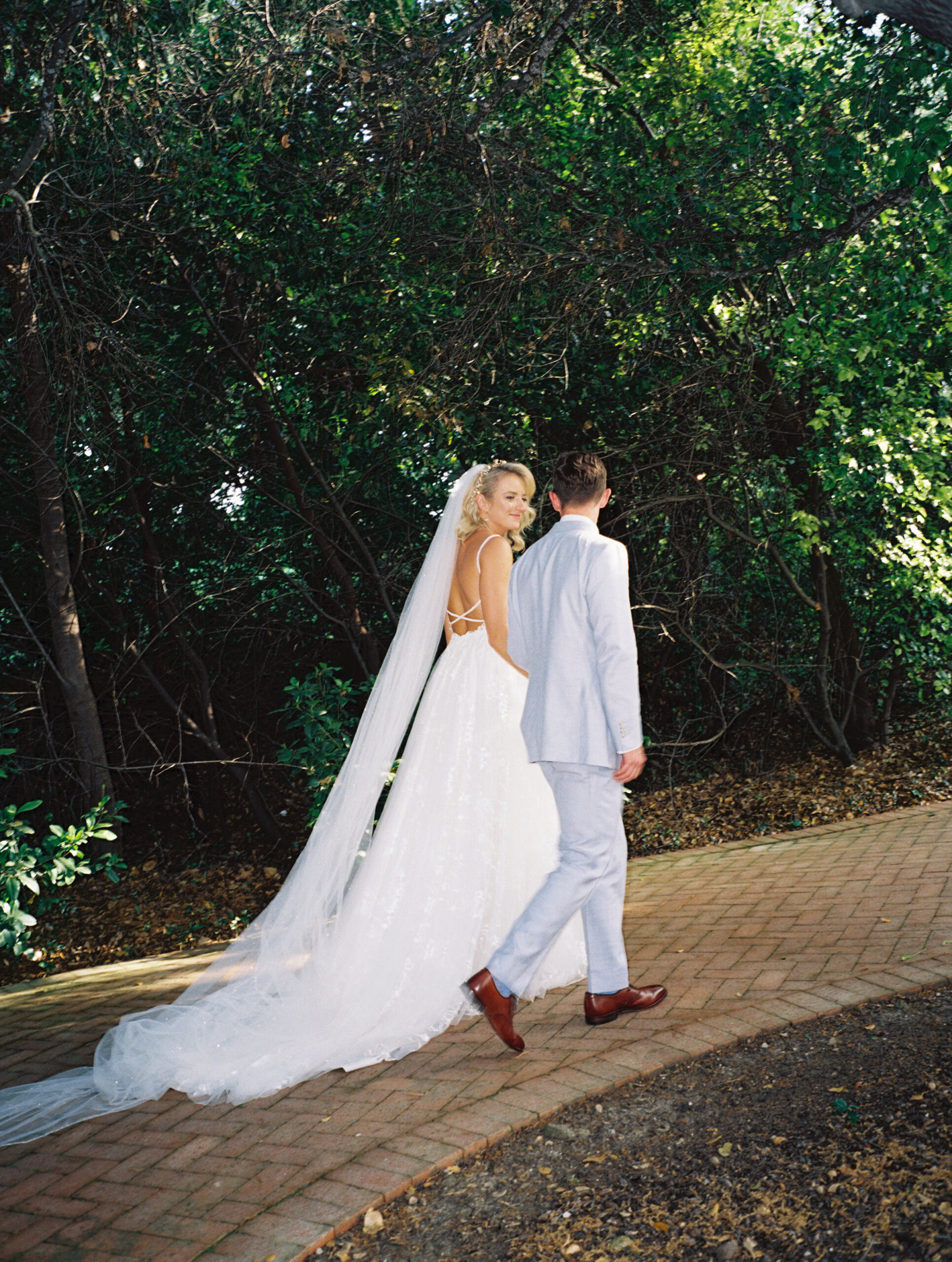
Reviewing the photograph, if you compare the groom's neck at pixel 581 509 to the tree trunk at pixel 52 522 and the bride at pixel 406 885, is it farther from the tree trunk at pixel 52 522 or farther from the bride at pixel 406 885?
the tree trunk at pixel 52 522

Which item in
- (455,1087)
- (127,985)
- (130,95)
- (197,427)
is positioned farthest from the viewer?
(197,427)

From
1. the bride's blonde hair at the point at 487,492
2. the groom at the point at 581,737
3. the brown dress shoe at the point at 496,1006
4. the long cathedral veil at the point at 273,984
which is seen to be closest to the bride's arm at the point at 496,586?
the bride's blonde hair at the point at 487,492

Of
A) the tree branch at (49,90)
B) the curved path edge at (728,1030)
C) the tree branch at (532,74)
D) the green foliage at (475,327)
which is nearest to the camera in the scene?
the curved path edge at (728,1030)

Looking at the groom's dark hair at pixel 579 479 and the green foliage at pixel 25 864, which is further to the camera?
the green foliage at pixel 25 864

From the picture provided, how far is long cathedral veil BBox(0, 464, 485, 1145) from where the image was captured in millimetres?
3727

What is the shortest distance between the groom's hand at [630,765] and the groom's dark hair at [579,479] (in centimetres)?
97

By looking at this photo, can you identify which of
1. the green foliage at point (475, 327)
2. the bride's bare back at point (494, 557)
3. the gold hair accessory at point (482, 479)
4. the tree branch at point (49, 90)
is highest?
the tree branch at point (49, 90)

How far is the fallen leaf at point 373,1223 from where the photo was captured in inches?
107

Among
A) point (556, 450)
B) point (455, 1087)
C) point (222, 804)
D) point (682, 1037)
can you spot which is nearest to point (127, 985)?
point (455, 1087)

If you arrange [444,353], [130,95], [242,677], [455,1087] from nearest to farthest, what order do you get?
[455,1087]
[130,95]
[444,353]
[242,677]

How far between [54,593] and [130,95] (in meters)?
3.39

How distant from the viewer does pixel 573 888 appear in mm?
3664

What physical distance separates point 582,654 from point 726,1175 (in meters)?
1.75

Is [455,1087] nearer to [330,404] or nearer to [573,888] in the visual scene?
[573,888]
